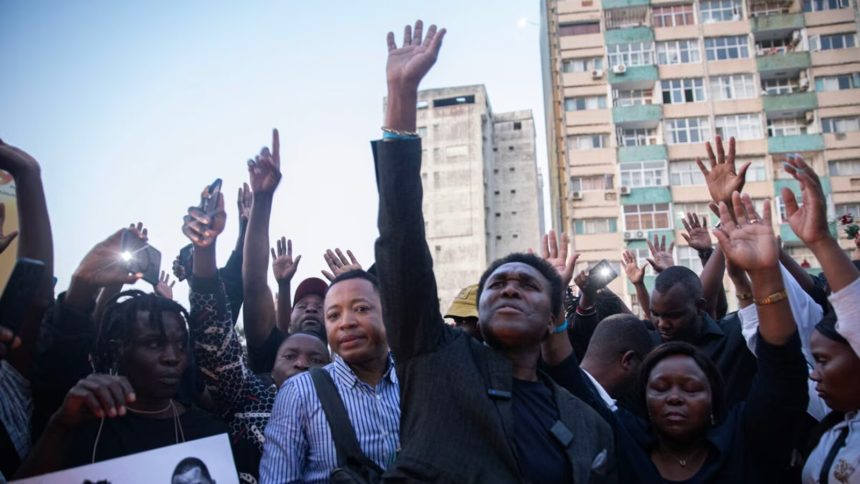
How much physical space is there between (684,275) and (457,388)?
288 cm

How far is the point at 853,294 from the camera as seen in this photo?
2736 millimetres

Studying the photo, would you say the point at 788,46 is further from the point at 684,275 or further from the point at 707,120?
→ the point at 684,275

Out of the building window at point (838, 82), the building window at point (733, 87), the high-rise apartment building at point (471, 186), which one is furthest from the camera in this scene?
the high-rise apartment building at point (471, 186)

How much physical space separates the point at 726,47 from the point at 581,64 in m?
7.17

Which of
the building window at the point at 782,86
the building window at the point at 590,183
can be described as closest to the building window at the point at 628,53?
the building window at the point at 590,183

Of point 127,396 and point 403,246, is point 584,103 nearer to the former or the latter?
point 403,246

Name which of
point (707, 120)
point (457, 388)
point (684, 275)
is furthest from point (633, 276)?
A: point (707, 120)

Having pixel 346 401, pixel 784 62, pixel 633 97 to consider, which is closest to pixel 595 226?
pixel 633 97

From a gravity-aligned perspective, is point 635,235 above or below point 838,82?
below

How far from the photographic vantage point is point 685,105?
32594 millimetres

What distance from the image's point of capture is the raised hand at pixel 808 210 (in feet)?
9.39

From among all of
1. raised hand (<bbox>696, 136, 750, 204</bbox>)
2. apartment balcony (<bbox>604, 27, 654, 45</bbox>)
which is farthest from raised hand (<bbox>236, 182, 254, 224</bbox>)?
apartment balcony (<bbox>604, 27, 654, 45</bbox>)

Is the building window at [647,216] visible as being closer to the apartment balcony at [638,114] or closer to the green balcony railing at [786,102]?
the apartment balcony at [638,114]

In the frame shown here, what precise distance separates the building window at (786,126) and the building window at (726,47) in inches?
148
